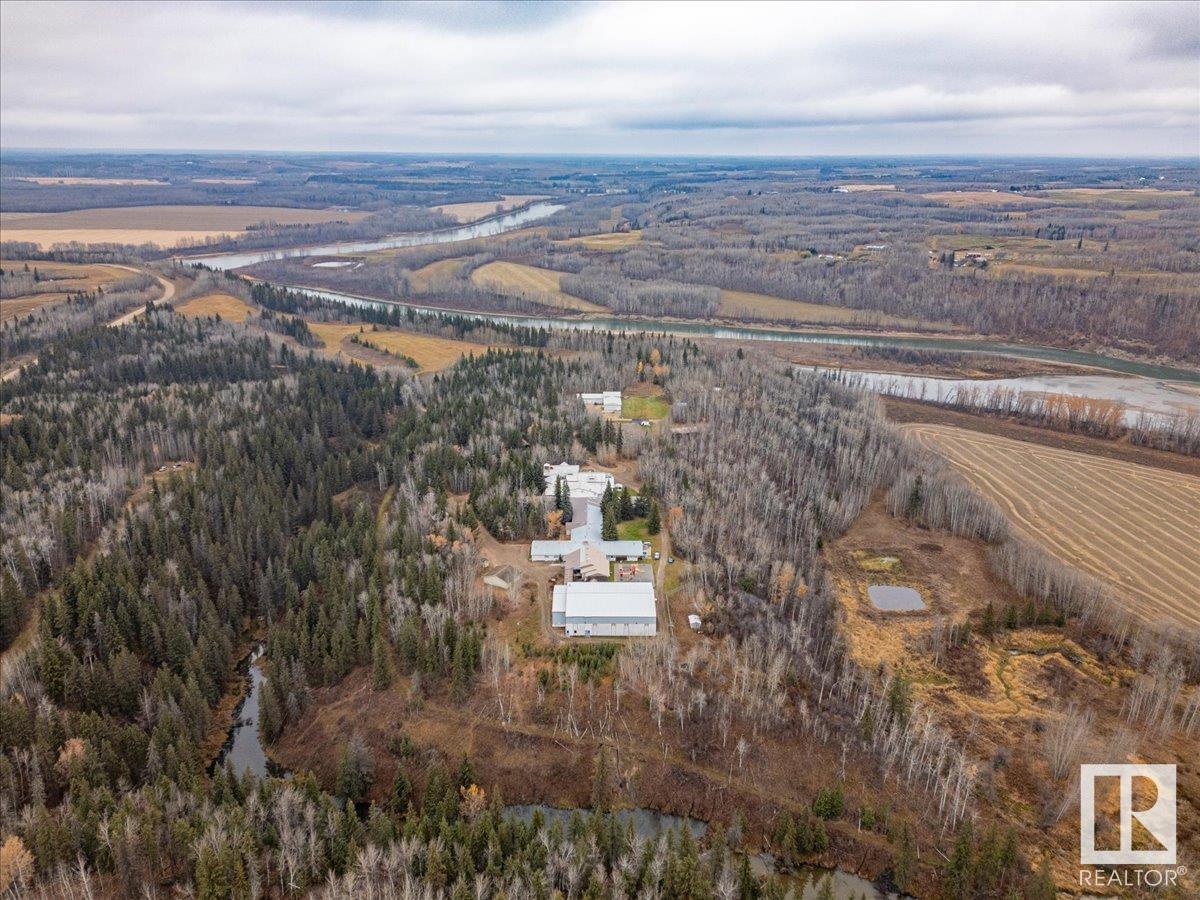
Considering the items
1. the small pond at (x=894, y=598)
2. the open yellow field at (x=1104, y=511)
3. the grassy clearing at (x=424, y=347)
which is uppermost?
the grassy clearing at (x=424, y=347)

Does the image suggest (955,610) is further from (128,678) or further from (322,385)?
(322,385)

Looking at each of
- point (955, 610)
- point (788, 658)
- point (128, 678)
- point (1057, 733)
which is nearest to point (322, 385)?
point (128, 678)

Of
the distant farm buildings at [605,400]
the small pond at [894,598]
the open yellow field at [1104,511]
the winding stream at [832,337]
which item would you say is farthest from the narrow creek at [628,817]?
the winding stream at [832,337]

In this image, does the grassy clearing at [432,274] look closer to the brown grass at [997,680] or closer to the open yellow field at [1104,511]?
the open yellow field at [1104,511]

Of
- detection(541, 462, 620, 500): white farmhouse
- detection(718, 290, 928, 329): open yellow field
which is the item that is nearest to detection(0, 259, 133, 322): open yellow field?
detection(541, 462, 620, 500): white farmhouse

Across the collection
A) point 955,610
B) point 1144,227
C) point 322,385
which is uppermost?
point 1144,227

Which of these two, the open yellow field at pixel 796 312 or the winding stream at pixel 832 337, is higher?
the open yellow field at pixel 796 312

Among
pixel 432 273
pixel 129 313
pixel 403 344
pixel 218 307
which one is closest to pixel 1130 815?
pixel 403 344

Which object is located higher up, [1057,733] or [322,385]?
[322,385]
